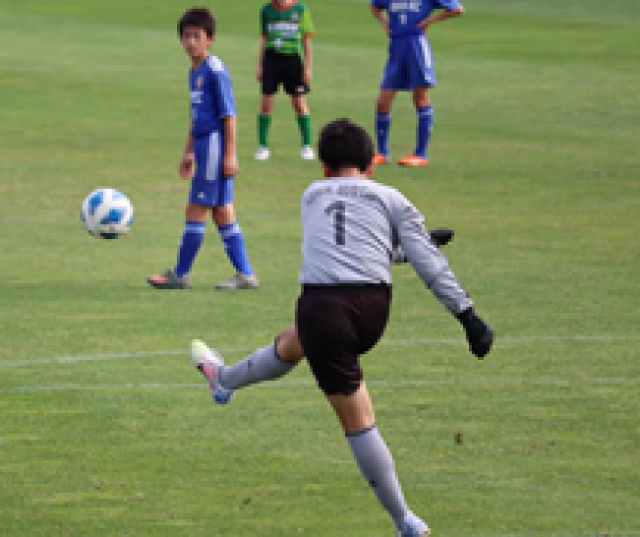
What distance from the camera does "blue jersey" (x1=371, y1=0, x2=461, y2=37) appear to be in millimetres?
19406

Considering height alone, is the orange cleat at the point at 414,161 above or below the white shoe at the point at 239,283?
below

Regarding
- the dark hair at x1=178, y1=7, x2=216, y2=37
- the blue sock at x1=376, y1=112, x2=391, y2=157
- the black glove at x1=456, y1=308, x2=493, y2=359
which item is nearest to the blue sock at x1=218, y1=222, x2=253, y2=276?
the dark hair at x1=178, y1=7, x2=216, y2=37

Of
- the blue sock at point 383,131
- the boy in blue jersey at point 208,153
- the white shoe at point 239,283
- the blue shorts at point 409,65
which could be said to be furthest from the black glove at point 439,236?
the blue sock at point 383,131

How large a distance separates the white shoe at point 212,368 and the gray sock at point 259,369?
0.12 metres

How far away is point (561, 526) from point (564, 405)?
2.17 metres

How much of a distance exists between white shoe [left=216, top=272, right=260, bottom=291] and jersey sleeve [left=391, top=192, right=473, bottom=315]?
19.3 feet

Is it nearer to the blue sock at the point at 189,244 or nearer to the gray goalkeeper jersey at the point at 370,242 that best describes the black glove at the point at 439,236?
the gray goalkeeper jersey at the point at 370,242

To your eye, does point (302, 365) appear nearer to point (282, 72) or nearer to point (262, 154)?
point (262, 154)

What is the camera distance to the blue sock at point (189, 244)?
40.9ft

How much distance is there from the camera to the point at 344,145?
274 inches

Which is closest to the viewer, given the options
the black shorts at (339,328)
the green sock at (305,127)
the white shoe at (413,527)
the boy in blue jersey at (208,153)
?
the white shoe at (413,527)

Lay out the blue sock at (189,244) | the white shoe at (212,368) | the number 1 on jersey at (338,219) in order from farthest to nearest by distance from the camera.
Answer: the blue sock at (189,244)
the white shoe at (212,368)
the number 1 on jersey at (338,219)

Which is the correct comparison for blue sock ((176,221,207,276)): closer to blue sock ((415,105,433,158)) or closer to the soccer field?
the soccer field

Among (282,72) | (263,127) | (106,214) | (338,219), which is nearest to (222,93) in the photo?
(106,214)
